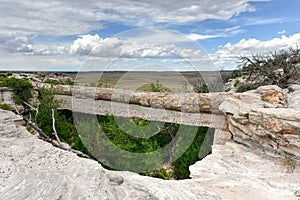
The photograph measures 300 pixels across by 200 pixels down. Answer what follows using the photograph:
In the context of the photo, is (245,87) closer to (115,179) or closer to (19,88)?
(115,179)

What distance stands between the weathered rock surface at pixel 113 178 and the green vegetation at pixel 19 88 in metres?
7.48

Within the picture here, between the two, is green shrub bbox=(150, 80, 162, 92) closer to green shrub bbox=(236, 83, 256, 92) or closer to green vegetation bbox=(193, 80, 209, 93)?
green vegetation bbox=(193, 80, 209, 93)

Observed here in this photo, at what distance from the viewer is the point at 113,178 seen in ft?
10.5

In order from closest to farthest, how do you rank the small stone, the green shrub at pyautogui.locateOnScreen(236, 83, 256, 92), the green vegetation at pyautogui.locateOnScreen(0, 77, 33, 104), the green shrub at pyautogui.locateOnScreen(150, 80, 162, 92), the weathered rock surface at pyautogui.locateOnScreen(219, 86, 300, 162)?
the small stone → the weathered rock surface at pyautogui.locateOnScreen(219, 86, 300, 162) → the green shrub at pyautogui.locateOnScreen(150, 80, 162, 92) → the green shrub at pyautogui.locateOnScreen(236, 83, 256, 92) → the green vegetation at pyautogui.locateOnScreen(0, 77, 33, 104)

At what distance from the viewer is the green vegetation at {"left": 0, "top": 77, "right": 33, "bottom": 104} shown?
38.8 ft

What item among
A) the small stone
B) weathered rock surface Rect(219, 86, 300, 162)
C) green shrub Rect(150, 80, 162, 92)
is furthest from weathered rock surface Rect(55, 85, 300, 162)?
the small stone

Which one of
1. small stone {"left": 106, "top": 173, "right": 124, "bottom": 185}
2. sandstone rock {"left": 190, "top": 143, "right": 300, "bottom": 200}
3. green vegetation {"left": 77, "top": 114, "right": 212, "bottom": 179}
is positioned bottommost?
green vegetation {"left": 77, "top": 114, "right": 212, "bottom": 179}

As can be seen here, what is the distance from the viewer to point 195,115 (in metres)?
7.72

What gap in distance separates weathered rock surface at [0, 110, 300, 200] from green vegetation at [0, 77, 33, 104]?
748 cm

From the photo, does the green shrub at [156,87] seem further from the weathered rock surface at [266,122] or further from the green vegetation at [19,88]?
the green vegetation at [19,88]

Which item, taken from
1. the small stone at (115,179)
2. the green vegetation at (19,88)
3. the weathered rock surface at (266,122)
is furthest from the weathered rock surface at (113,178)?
the green vegetation at (19,88)

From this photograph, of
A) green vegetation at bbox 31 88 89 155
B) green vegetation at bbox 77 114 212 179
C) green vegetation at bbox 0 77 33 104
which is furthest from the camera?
green vegetation at bbox 0 77 33 104

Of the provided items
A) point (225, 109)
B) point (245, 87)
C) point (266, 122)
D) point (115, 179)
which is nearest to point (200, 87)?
point (245, 87)

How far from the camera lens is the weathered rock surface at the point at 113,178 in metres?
2.60
